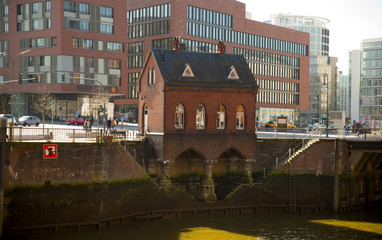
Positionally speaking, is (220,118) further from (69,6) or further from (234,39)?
(234,39)

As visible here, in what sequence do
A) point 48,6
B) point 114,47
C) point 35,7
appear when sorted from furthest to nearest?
point 114,47 < point 35,7 < point 48,6

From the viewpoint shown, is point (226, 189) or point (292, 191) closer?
point (292, 191)

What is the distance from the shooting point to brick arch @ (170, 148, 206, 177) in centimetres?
5034

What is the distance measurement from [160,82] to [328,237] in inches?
773

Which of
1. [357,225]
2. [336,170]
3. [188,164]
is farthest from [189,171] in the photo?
[357,225]

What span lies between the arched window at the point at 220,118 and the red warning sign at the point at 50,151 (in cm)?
1679

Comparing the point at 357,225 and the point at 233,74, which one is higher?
the point at 233,74

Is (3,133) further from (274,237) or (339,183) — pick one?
(339,183)

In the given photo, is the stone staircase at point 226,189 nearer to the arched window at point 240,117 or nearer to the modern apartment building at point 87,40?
the arched window at point 240,117

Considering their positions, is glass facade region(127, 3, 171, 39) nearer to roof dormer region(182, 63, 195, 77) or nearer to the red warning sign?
roof dormer region(182, 63, 195, 77)

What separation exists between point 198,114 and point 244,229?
40.1 feet

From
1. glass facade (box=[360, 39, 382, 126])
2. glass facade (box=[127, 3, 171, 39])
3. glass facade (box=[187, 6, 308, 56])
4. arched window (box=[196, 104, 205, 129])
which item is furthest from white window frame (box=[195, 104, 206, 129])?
glass facade (box=[360, 39, 382, 126])

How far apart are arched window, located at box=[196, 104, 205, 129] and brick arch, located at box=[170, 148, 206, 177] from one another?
101 inches

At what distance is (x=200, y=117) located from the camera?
4991 cm
